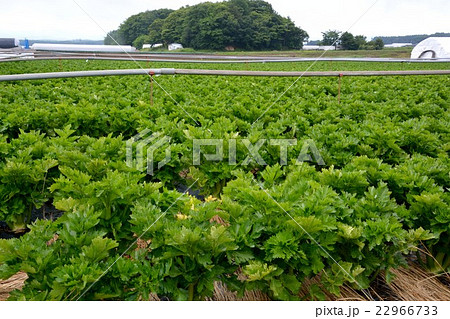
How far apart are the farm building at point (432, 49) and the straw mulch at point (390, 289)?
5378cm

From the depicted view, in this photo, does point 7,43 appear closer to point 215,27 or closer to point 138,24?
point 215,27

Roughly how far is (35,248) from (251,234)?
1236 millimetres

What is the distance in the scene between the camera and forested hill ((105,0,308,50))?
25.8 feet

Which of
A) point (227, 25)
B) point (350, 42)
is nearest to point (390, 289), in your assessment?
point (227, 25)

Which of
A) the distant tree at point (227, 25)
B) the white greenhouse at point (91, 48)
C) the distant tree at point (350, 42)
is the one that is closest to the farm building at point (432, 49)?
the distant tree at point (350, 42)

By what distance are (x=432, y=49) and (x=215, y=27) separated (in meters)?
50.9

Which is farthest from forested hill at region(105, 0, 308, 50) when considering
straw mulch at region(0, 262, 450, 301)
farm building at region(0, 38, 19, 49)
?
farm building at region(0, 38, 19, 49)

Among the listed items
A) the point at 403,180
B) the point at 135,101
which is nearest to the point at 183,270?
the point at 403,180

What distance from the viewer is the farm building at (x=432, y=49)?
49031 mm

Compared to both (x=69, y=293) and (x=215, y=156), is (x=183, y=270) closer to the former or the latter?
(x=69, y=293)

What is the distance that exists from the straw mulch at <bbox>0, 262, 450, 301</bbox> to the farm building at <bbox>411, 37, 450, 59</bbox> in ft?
176

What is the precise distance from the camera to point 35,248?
211 centimetres
